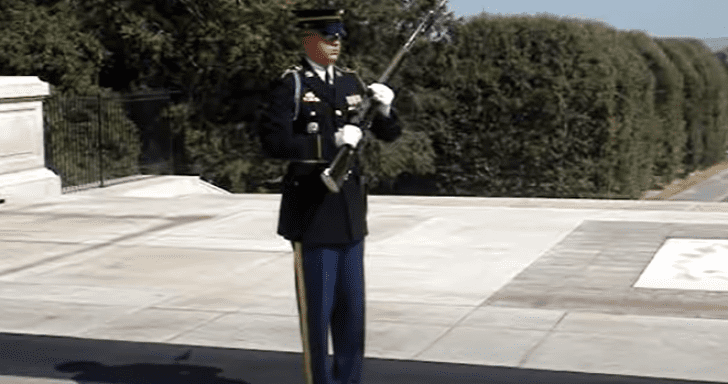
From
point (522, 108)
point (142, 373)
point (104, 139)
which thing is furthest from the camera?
point (522, 108)

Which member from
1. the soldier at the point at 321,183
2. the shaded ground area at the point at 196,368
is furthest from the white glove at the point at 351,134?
the shaded ground area at the point at 196,368

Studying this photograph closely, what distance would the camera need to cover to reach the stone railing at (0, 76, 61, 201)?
576 inches

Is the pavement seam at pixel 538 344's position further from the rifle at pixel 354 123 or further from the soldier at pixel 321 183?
the rifle at pixel 354 123

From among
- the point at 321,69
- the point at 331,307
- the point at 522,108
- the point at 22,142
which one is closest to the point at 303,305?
the point at 331,307

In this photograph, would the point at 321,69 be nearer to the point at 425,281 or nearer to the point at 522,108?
the point at 425,281

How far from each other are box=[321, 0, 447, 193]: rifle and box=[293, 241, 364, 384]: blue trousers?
1.04 feet

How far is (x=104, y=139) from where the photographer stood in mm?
23688

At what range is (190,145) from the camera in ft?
88.2

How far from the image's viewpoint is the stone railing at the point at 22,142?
14633mm

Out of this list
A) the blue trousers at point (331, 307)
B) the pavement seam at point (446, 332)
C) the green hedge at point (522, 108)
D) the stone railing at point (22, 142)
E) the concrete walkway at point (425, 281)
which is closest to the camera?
the blue trousers at point (331, 307)

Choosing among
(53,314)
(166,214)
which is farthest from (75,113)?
(53,314)

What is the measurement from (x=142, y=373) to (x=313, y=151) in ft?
6.74

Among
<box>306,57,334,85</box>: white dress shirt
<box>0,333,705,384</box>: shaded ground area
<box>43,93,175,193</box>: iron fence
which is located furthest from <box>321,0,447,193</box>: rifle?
<box>43,93,175,193</box>: iron fence

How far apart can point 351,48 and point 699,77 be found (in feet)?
48.8
